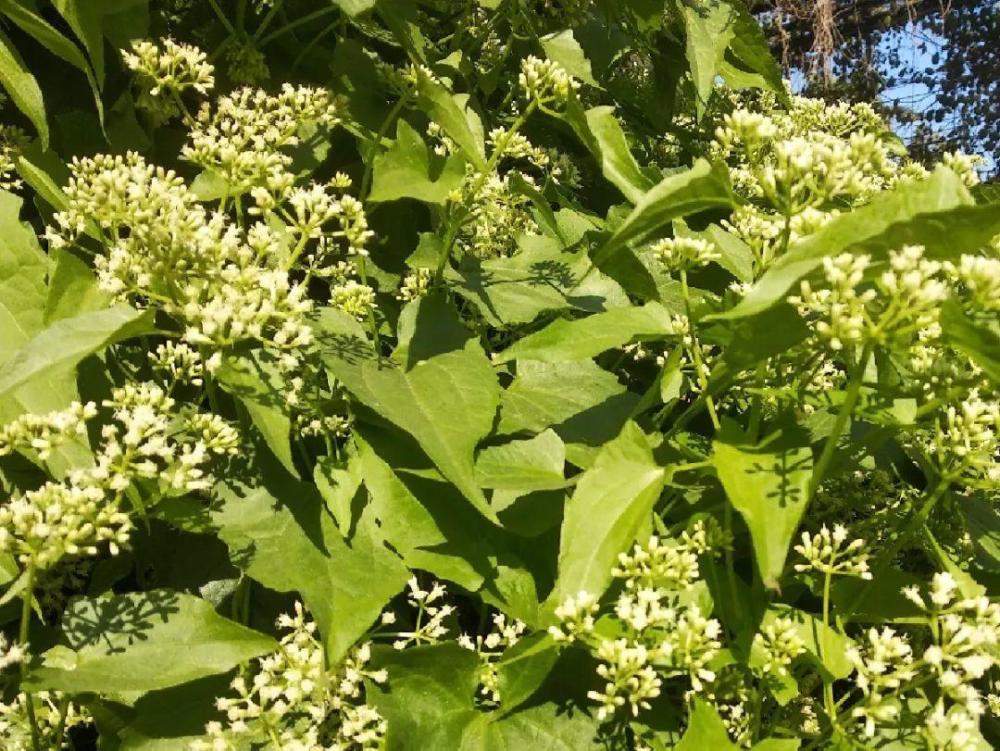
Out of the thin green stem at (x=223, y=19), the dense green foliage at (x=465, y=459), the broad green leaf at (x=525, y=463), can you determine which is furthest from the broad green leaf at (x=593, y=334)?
the thin green stem at (x=223, y=19)

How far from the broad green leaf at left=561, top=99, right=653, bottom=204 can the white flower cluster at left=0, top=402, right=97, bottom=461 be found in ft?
3.21

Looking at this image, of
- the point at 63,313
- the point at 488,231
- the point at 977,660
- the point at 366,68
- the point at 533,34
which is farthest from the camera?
the point at 533,34

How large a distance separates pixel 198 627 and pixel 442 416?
19.9 inches

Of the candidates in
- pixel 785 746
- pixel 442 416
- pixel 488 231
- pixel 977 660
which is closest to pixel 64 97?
pixel 488 231

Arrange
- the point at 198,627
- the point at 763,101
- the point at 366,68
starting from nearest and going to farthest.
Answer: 1. the point at 198,627
2. the point at 366,68
3. the point at 763,101

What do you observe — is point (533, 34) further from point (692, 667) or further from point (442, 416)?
point (692, 667)

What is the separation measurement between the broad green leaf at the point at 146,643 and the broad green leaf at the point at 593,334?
662mm

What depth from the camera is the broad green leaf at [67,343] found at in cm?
125

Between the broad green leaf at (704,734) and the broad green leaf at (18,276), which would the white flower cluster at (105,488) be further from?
the broad green leaf at (704,734)

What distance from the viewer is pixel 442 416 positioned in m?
1.54

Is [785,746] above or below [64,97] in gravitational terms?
below

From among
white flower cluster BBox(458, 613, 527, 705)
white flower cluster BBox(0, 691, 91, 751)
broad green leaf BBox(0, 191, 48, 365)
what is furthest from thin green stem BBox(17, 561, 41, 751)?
white flower cluster BBox(458, 613, 527, 705)

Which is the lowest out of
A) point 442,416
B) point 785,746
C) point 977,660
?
point 785,746

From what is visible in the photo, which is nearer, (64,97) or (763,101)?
(64,97)
